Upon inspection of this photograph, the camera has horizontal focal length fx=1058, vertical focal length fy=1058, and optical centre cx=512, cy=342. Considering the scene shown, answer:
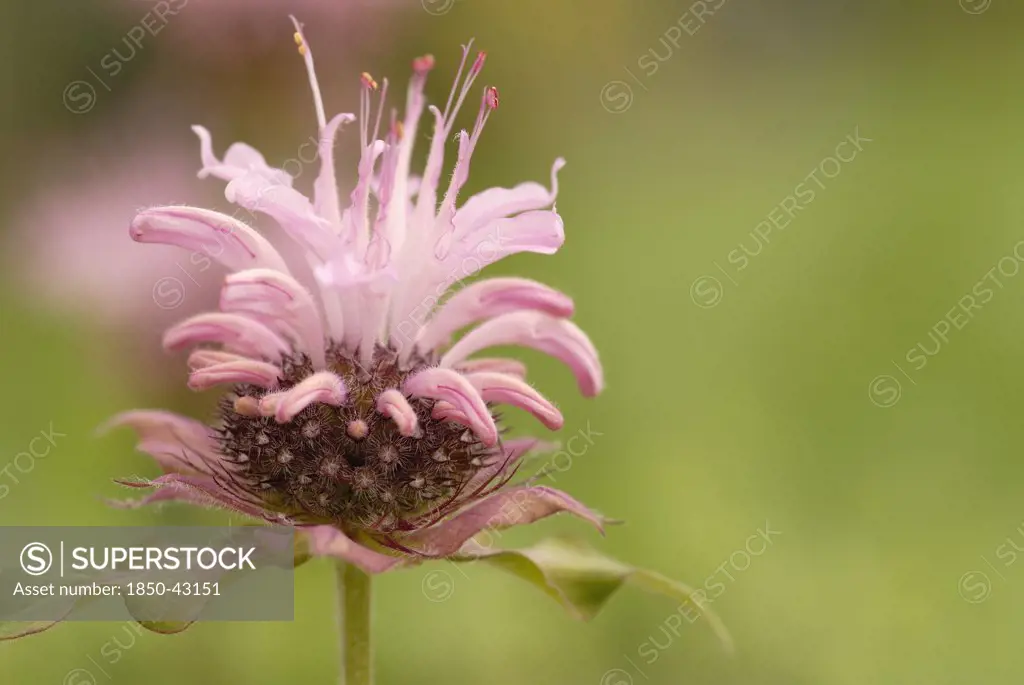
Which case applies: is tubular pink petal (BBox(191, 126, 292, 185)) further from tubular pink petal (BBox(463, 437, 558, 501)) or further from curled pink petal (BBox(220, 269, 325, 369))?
tubular pink petal (BBox(463, 437, 558, 501))

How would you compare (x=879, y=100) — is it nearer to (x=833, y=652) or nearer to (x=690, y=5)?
(x=690, y=5)

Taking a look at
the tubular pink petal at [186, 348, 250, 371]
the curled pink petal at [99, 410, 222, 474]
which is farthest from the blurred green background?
the tubular pink petal at [186, 348, 250, 371]

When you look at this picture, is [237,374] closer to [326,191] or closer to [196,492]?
[196,492]

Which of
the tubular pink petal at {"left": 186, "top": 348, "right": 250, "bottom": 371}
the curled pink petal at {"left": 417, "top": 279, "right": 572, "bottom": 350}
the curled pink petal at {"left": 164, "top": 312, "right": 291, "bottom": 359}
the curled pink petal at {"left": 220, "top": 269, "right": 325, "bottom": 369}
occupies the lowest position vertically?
the tubular pink petal at {"left": 186, "top": 348, "right": 250, "bottom": 371}

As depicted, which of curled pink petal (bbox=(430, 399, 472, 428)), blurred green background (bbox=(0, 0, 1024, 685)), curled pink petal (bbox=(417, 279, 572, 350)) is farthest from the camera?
blurred green background (bbox=(0, 0, 1024, 685))

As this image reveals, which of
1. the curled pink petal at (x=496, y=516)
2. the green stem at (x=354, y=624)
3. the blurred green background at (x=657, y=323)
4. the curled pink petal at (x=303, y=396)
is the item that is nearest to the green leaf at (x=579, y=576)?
the curled pink petal at (x=496, y=516)

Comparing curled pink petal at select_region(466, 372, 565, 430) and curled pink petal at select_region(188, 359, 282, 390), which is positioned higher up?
curled pink petal at select_region(466, 372, 565, 430)

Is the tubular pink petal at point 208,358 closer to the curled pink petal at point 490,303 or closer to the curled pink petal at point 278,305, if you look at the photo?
the curled pink petal at point 278,305

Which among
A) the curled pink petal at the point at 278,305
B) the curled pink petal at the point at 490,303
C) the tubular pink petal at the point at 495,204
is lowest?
the curled pink petal at the point at 278,305
